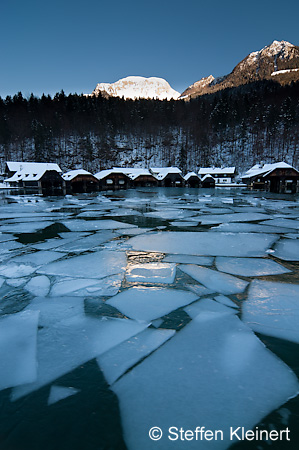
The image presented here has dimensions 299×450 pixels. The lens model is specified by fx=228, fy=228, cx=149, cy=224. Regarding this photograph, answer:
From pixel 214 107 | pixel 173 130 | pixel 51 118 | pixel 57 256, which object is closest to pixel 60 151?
pixel 51 118

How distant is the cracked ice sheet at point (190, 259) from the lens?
4.90 m

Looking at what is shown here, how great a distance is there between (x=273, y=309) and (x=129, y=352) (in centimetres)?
197

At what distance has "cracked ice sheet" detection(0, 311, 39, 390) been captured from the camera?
6.40ft

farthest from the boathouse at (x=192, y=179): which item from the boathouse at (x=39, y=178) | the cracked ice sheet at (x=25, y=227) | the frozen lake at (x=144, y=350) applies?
the frozen lake at (x=144, y=350)

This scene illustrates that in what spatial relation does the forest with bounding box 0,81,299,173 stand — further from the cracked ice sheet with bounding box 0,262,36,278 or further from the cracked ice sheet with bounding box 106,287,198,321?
the cracked ice sheet with bounding box 106,287,198,321

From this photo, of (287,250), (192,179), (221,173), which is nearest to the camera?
(287,250)

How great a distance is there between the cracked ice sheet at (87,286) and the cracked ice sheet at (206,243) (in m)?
1.93

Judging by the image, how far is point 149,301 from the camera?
3.25 meters

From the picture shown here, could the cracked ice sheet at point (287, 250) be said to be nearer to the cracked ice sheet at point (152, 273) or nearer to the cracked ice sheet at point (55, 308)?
the cracked ice sheet at point (152, 273)

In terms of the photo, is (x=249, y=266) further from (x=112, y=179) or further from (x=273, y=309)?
(x=112, y=179)

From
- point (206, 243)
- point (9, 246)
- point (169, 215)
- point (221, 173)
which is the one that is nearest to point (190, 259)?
point (206, 243)

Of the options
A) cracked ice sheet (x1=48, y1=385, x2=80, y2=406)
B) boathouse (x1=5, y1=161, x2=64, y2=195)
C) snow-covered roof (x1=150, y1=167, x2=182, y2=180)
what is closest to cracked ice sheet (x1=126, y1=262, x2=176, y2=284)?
cracked ice sheet (x1=48, y1=385, x2=80, y2=406)

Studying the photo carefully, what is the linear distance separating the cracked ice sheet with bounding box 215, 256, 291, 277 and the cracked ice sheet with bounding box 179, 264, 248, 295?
0.93 feet

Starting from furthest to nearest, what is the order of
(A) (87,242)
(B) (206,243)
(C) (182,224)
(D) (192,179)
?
1. (D) (192,179)
2. (C) (182,224)
3. (A) (87,242)
4. (B) (206,243)
